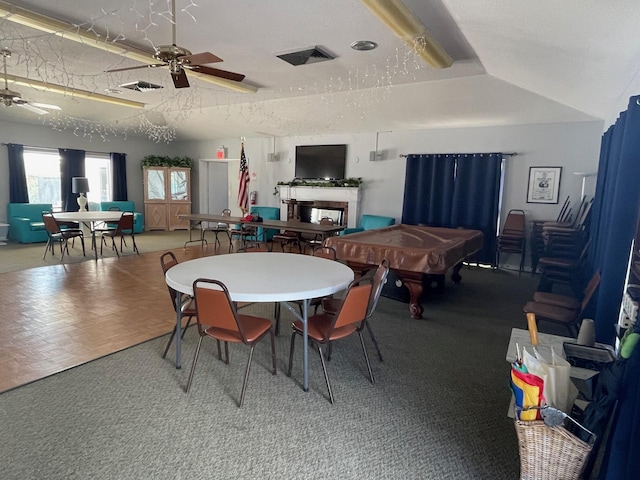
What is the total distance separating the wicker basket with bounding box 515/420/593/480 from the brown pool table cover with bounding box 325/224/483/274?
209 centimetres

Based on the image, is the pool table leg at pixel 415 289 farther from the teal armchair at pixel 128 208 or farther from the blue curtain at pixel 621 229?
the teal armchair at pixel 128 208

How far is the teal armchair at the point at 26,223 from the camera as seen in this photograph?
301 inches

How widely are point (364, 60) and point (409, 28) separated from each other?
1.42 meters

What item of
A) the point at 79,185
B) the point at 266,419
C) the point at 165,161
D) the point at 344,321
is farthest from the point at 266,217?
the point at 266,419

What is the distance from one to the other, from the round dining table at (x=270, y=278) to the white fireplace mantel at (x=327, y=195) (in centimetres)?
485

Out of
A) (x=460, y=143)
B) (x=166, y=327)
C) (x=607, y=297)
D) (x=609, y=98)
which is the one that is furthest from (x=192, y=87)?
(x=607, y=297)

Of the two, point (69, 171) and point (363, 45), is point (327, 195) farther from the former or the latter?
point (69, 171)

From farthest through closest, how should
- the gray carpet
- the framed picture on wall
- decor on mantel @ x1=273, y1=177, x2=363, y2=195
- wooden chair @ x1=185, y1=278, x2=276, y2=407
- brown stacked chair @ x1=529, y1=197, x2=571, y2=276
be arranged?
decor on mantel @ x1=273, y1=177, x2=363, y2=195
the framed picture on wall
brown stacked chair @ x1=529, y1=197, x2=571, y2=276
wooden chair @ x1=185, y1=278, x2=276, y2=407
the gray carpet

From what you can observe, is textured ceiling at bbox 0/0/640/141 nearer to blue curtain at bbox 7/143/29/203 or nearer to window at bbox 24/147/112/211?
blue curtain at bbox 7/143/29/203

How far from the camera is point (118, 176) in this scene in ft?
32.0

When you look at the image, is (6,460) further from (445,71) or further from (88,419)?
(445,71)

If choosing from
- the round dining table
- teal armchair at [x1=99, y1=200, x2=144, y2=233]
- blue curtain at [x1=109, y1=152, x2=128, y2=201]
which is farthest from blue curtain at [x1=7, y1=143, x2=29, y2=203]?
the round dining table

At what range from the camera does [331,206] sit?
828cm

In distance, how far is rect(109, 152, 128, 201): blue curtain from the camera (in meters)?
9.70
